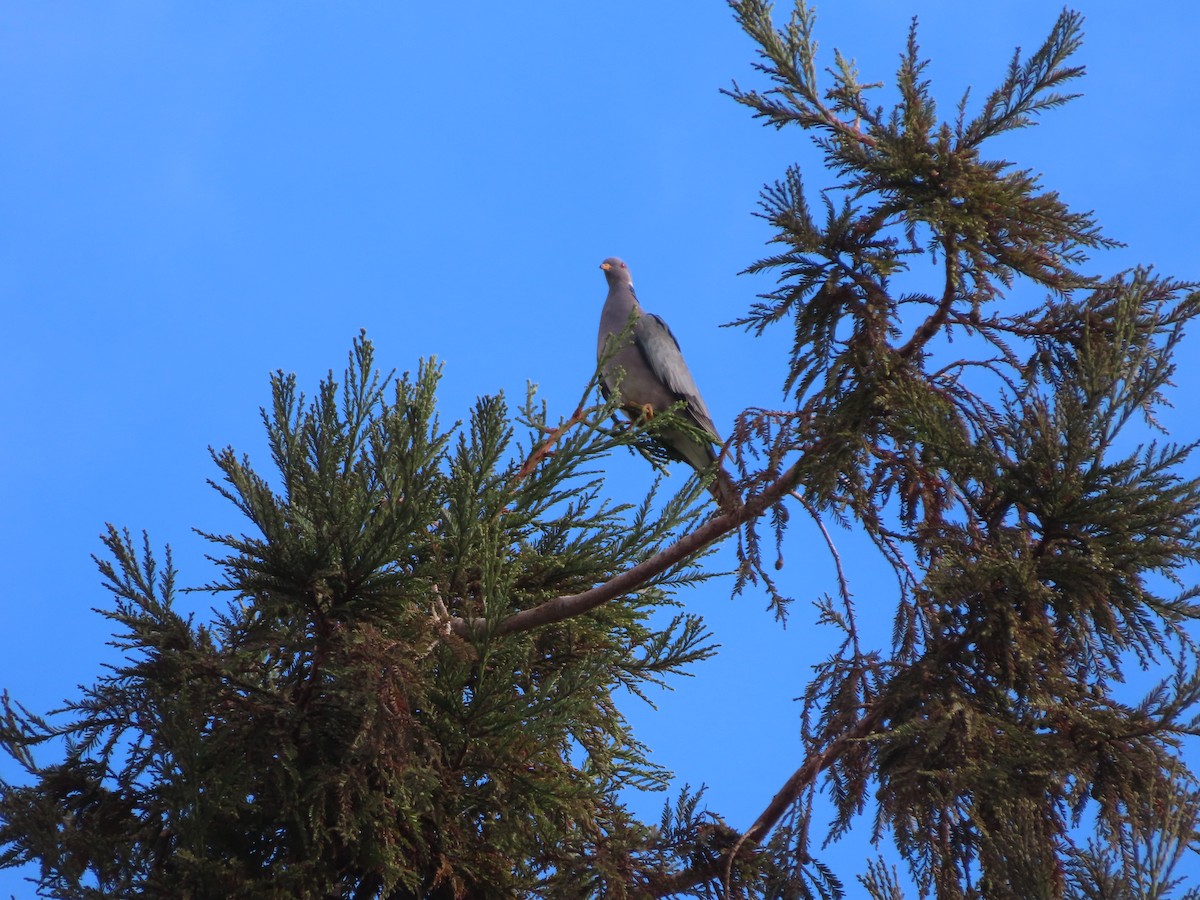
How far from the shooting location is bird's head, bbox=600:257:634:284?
10492mm

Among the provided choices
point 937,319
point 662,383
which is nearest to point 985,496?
point 937,319

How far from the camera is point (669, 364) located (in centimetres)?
876

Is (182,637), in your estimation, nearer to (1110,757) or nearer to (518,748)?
(518,748)

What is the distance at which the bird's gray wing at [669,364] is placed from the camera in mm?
8609

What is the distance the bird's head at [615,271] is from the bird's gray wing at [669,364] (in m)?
1.51

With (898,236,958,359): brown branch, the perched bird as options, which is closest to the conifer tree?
(898,236,958,359): brown branch

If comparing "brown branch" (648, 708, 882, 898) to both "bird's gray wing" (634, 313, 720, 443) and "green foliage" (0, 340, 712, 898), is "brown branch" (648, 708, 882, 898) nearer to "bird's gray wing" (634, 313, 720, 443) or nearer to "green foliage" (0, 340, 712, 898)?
"green foliage" (0, 340, 712, 898)

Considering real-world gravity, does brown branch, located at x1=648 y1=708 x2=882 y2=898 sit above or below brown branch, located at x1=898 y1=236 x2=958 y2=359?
below

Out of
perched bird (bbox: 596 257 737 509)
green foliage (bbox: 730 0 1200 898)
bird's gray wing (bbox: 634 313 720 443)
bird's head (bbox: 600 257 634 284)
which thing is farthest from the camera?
bird's head (bbox: 600 257 634 284)

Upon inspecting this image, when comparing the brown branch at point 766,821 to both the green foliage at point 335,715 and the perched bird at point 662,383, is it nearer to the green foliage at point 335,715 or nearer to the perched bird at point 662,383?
the green foliage at point 335,715

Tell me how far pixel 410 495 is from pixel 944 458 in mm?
2232

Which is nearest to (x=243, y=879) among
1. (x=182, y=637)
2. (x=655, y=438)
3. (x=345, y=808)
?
(x=345, y=808)

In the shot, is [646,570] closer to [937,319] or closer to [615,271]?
[937,319]

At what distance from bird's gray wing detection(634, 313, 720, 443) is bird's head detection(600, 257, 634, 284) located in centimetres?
151
